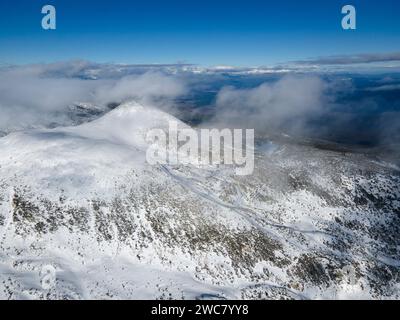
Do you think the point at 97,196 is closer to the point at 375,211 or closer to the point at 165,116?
the point at 375,211

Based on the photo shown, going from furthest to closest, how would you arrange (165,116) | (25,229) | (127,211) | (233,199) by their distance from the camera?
(165,116)
(233,199)
(127,211)
(25,229)

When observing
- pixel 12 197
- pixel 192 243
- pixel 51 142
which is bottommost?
pixel 192 243

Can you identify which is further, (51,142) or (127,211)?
(51,142)
